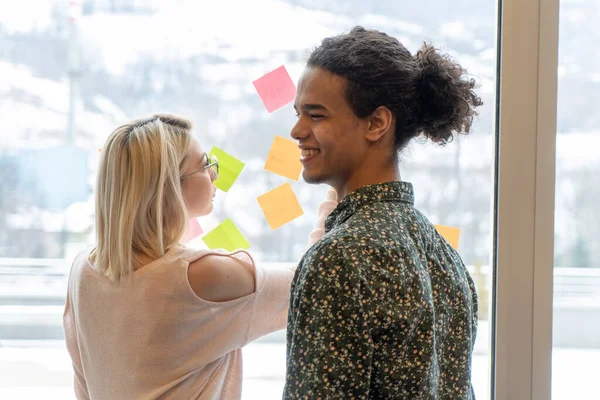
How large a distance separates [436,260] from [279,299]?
14.8 inches

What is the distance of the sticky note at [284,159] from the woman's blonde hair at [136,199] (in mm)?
257

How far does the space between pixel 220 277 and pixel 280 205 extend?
29cm

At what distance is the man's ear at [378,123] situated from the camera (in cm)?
101

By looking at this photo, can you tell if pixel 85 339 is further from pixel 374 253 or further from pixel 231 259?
pixel 374 253

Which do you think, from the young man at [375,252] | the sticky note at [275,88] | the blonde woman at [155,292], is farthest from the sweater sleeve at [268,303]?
the sticky note at [275,88]

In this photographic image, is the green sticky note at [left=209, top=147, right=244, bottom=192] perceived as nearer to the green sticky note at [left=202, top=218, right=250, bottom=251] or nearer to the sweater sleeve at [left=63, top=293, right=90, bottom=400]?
the green sticky note at [left=202, top=218, right=250, bottom=251]

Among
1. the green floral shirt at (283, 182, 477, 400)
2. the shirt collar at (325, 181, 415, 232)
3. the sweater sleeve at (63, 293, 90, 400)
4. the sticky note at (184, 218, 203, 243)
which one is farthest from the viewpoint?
the sticky note at (184, 218, 203, 243)

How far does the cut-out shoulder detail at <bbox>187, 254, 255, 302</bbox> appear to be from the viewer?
1204 mm

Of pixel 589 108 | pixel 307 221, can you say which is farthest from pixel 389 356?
pixel 589 108

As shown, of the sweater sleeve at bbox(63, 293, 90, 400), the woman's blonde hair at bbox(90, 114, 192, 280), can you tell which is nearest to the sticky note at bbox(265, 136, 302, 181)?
the woman's blonde hair at bbox(90, 114, 192, 280)

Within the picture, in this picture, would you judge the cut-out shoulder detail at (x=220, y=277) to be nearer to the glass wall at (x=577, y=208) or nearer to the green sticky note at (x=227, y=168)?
the green sticky note at (x=227, y=168)

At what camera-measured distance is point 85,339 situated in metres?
1.24

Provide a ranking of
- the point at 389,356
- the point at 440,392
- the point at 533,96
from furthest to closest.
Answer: the point at 533,96 → the point at 440,392 → the point at 389,356

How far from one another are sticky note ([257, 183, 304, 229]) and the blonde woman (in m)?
0.19
